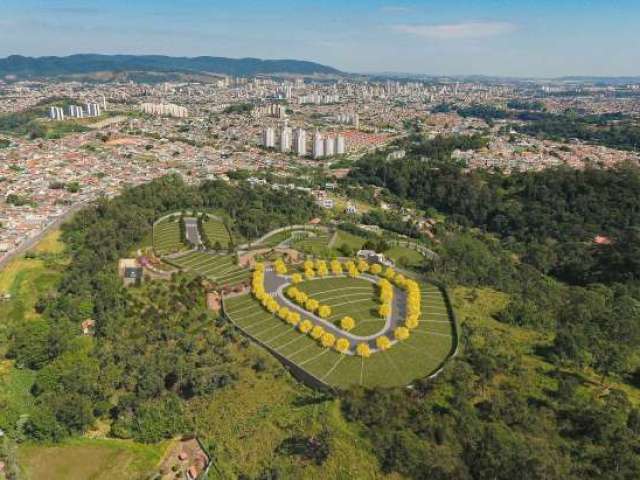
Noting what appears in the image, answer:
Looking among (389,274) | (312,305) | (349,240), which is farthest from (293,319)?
(349,240)

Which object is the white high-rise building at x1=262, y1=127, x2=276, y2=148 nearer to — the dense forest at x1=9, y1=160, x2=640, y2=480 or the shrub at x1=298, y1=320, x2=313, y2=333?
the dense forest at x1=9, y1=160, x2=640, y2=480

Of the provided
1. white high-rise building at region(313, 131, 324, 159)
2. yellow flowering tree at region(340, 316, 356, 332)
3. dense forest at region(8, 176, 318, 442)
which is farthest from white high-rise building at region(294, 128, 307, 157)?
yellow flowering tree at region(340, 316, 356, 332)

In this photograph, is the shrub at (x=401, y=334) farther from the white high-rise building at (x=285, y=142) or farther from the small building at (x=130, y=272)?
the white high-rise building at (x=285, y=142)

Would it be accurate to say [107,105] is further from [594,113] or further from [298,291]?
[594,113]

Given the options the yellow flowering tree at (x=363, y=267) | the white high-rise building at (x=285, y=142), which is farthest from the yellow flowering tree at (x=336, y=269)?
the white high-rise building at (x=285, y=142)

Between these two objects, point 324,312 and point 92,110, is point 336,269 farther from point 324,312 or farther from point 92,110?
point 92,110

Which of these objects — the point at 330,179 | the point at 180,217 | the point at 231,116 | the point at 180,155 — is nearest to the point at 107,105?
the point at 231,116
